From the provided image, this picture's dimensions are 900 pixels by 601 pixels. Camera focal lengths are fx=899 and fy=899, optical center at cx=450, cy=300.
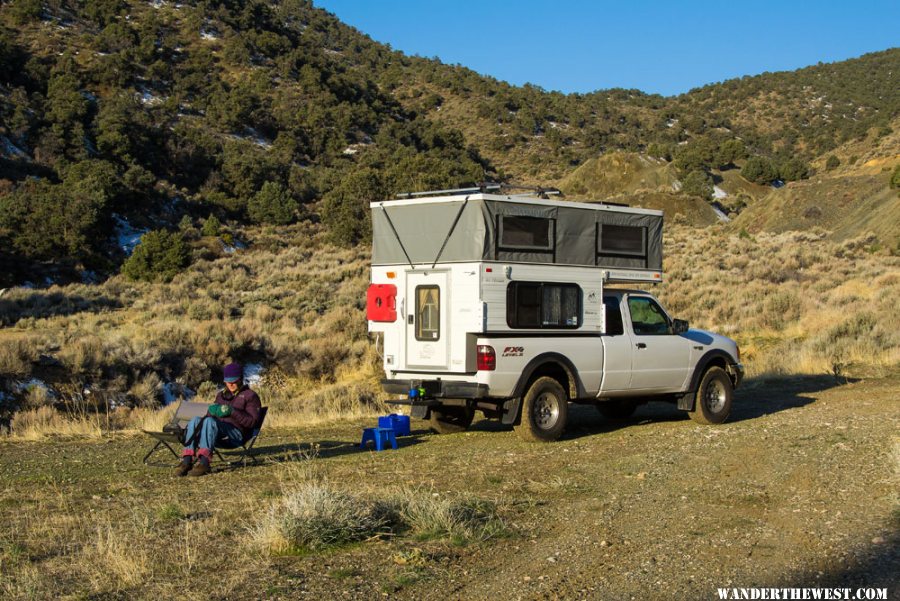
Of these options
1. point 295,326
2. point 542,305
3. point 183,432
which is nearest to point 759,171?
point 295,326

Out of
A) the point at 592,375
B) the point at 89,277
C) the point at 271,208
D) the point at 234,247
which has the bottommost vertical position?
the point at 592,375

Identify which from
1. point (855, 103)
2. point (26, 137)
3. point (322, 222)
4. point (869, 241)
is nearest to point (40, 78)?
point (26, 137)

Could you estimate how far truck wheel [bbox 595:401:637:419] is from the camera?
13.9 m

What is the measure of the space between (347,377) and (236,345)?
3351 millimetres

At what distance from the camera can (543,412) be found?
11.3 meters

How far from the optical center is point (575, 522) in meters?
7.12

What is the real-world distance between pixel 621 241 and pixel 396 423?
387 centimetres

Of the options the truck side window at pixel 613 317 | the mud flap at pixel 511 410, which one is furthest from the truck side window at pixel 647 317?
the mud flap at pixel 511 410

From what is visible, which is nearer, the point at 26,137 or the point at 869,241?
the point at 869,241

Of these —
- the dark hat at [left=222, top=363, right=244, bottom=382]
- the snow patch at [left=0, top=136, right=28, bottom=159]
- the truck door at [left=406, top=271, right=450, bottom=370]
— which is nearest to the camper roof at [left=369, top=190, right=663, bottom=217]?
the truck door at [left=406, top=271, right=450, bottom=370]

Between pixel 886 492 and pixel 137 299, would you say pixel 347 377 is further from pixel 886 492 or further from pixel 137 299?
pixel 886 492

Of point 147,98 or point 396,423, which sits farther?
point 147,98

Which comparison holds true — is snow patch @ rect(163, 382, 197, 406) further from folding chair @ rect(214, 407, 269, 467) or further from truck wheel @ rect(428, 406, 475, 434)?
folding chair @ rect(214, 407, 269, 467)

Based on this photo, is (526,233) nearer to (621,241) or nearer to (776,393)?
(621,241)
